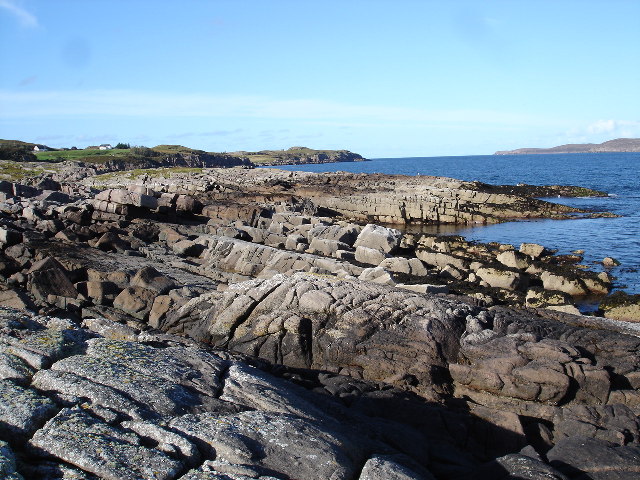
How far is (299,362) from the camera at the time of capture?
606 inches

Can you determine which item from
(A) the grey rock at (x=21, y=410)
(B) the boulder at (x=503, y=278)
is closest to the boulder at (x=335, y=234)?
(B) the boulder at (x=503, y=278)

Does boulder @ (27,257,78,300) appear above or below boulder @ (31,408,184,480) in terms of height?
below

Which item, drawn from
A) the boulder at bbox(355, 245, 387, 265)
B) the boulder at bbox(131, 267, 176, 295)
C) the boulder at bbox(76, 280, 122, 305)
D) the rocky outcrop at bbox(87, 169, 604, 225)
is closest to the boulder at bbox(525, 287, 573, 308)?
the boulder at bbox(355, 245, 387, 265)

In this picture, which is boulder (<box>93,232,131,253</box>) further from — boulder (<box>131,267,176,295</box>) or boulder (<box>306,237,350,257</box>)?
boulder (<box>306,237,350,257</box>)

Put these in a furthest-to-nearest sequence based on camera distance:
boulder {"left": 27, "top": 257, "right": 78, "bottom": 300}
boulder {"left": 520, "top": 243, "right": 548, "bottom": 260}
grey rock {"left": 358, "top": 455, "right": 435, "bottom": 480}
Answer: boulder {"left": 520, "top": 243, "right": 548, "bottom": 260}
boulder {"left": 27, "top": 257, "right": 78, "bottom": 300}
grey rock {"left": 358, "top": 455, "right": 435, "bottom": 480}

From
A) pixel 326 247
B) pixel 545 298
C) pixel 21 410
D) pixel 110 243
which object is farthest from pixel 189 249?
pixel 21 410

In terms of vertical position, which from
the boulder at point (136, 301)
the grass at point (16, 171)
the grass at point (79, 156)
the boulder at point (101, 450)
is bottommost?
the boulder at point (136, 301)

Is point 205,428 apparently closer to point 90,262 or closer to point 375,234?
point 90,262

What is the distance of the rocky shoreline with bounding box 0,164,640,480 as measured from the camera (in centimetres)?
676

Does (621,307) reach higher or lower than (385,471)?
lower

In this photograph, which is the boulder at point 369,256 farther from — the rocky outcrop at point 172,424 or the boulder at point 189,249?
the rocky outcrop at point 172,424

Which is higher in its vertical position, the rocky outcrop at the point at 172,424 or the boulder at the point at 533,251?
the rocky outcrop at the point at 172,424

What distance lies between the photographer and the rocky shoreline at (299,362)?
6.76m

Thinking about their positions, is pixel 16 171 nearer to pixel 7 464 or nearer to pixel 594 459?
pixel 7 464
